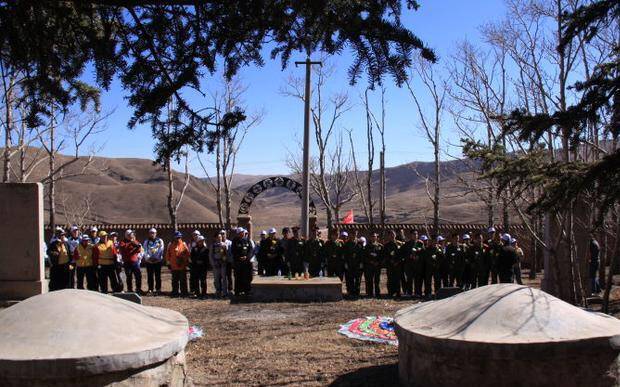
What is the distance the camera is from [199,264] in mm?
15148

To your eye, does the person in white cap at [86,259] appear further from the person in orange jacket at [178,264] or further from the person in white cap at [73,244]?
the person in orange jacket at [178,264]

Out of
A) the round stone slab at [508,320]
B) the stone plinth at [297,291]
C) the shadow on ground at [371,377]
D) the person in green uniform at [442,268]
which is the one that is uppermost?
the round stone slab at [508,320]

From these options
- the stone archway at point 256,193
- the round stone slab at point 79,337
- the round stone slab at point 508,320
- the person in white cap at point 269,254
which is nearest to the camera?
the round stone slab at point 79,337

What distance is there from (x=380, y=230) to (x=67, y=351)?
791 inches

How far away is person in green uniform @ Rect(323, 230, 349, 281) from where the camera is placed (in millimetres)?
15272

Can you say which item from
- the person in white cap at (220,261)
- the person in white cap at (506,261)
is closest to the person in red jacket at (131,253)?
the person in white cap at (220,261)

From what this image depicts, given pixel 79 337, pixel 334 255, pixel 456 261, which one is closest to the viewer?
pixel 79 337

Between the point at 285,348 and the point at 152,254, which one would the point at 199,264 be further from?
the point at 285,348

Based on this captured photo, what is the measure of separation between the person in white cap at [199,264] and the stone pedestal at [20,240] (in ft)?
11.7

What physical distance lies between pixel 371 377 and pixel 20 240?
889cm

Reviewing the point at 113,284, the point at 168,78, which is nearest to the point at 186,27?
the point at 168,78

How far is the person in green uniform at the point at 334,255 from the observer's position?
15.3 m

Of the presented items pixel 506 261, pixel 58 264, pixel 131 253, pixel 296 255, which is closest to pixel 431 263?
pixel 506 261

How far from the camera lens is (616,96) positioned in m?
6.11
